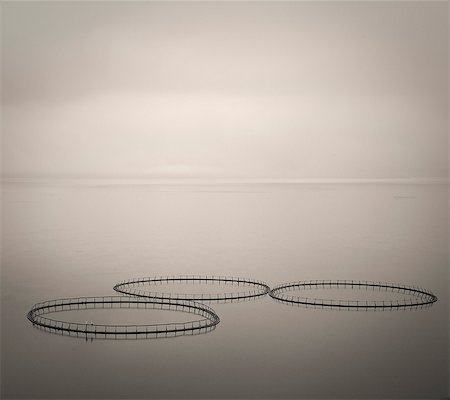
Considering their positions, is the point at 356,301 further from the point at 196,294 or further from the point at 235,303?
the point at 196,294

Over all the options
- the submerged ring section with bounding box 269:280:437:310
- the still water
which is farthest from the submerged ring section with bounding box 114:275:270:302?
the submerged ring section with bounding box 269:280:437:310

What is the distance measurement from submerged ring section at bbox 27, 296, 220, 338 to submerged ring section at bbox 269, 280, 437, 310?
186 cm

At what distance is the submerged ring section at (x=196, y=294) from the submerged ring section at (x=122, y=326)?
7.3 inches

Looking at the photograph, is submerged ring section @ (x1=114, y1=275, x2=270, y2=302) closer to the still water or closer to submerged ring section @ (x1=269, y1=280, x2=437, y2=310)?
the still water

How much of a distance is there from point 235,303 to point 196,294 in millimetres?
1079

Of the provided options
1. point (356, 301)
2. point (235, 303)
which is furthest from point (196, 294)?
point (356, 301)

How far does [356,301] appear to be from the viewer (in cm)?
1566

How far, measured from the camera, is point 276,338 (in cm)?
1377

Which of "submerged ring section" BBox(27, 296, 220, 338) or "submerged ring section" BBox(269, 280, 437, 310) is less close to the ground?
"submerged ring section" BBox(269, 280, 437, 310)

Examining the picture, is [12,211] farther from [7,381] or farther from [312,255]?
[7,381]

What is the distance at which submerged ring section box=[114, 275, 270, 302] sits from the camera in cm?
1655

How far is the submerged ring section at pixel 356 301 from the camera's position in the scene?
15.9 m

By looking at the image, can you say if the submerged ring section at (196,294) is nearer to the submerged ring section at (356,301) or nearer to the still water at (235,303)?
the still water at (235,303)

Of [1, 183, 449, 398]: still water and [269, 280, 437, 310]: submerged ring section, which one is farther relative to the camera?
[269, 280, 437, 310]: submerged ring section
